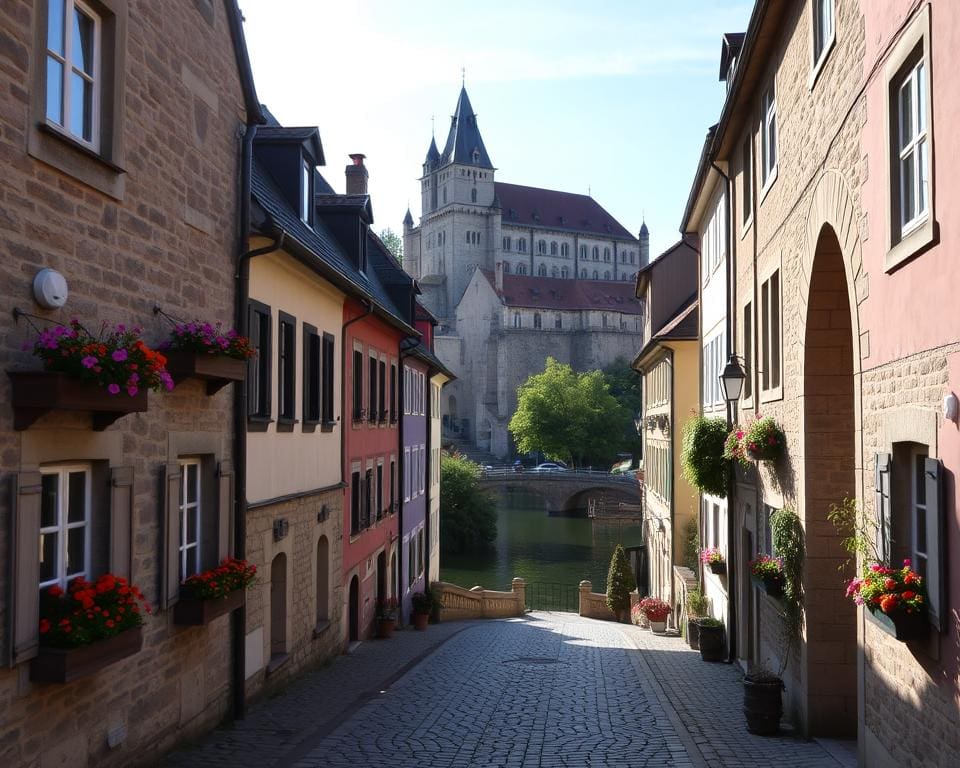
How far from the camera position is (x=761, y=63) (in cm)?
1331

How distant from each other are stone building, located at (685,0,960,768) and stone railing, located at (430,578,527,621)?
1767 centimetres

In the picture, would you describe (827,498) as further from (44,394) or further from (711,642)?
(711,642)

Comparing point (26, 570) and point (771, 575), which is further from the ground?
point (26, 570)

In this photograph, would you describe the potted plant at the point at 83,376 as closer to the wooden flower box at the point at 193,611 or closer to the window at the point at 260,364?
the wooden flower box at the point at 193,611

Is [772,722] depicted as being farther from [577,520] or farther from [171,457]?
[577,520]

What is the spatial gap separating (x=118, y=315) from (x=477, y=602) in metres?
25.4

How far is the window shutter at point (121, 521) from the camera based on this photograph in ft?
27.3

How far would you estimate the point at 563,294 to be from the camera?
12538cm

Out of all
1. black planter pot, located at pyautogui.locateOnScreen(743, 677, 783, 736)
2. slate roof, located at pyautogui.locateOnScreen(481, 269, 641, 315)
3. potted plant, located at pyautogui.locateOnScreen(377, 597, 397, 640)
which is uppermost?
slate roof, located at pyautogui.locateOnScreen(481, 269, 641, 315)

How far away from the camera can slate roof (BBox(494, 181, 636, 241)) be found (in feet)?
451

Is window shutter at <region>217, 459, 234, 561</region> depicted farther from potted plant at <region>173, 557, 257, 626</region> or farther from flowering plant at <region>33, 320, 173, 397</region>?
flowering plant at <region>33, 320, 173, 397</region>

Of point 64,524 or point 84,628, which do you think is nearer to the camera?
point 84,628

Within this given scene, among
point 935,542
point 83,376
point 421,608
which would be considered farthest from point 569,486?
point 83,376

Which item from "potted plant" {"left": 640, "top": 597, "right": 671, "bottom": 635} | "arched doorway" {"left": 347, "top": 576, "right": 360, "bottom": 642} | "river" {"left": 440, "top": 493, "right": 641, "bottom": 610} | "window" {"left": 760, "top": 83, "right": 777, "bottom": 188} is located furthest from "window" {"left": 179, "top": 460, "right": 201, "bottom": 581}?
"river" {"left": 440, "top": 493, "right": 641, "bottom": 610}
